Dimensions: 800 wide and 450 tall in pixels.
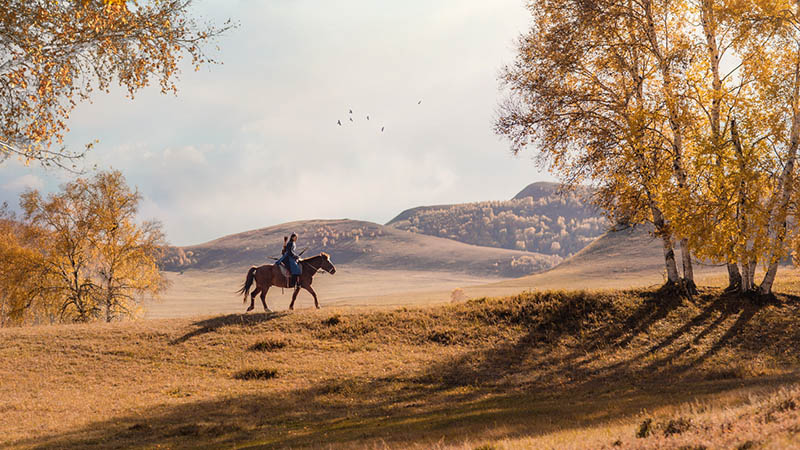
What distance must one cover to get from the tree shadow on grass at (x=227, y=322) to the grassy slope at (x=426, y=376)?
0.14 metres

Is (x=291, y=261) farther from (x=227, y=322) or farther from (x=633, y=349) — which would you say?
(x=633, y=349)

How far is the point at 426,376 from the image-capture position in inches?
893

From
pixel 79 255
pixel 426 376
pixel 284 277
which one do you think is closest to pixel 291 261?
pixel 284 277

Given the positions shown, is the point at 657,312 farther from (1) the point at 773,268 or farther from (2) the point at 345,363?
(2) the point at 345,363

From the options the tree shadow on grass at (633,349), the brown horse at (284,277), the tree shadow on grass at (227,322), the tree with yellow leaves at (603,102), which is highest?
the tree with yellow leaves at (603,102)

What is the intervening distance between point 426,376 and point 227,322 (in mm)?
13008

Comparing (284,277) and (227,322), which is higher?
(284,277)

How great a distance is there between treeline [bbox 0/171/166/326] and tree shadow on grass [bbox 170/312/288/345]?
720 inches

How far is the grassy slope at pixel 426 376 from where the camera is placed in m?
14.0

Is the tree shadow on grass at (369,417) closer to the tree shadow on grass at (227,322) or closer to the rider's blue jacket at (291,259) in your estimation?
the tree shadow on grass at (227,322)

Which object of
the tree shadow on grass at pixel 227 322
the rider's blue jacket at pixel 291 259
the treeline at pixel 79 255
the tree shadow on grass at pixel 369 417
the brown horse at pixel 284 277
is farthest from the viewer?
the treeline at pixel 79 255

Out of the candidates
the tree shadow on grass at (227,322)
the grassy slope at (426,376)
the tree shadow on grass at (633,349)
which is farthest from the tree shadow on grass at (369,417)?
the tree shadow on grass at (227,322)

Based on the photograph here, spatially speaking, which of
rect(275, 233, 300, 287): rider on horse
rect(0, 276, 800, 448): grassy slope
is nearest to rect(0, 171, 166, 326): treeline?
rect(0, 276, 800, 448): grassy slope

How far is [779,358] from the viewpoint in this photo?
Answer: 23.5 metres
